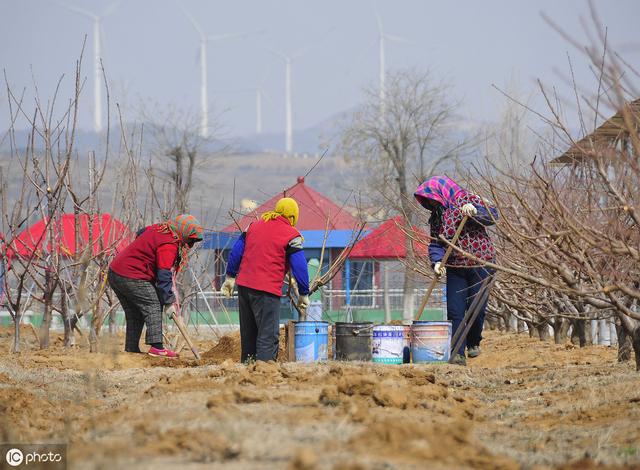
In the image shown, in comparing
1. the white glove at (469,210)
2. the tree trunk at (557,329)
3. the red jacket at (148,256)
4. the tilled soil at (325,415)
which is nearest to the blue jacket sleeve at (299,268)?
the tilled soil at (325,415)

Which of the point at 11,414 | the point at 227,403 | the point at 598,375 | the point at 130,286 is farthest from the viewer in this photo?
the point at 130,286

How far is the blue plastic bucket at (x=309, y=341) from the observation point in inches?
380

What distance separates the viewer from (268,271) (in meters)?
Answer: 9.30

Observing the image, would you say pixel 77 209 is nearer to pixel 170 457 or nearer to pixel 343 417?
pixel 343 417

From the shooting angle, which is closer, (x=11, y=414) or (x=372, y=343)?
(x=11, y=414)

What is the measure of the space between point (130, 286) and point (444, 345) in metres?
3.03

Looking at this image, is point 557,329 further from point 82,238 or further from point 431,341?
point 82,238

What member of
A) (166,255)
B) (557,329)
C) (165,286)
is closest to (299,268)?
(166,255)

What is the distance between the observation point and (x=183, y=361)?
1043cm

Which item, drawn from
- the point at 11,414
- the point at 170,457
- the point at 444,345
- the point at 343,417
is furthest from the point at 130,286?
the point at 170,457

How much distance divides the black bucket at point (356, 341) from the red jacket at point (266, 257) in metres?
0.80

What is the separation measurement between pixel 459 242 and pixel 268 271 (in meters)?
1.72

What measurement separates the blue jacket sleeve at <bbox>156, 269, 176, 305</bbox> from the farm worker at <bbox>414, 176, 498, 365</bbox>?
245 cm

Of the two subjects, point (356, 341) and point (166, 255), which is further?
point (166, 255)
